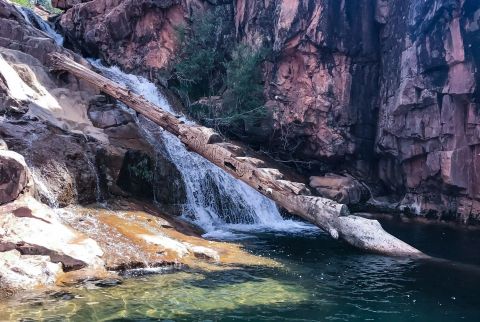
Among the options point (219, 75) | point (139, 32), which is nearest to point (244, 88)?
point (219, 75)

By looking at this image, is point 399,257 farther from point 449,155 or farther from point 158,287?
point 449,155

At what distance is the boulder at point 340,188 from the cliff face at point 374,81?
731mm

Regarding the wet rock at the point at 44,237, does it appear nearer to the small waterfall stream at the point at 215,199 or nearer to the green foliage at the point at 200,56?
the small waterfall stream at the point at 215,199

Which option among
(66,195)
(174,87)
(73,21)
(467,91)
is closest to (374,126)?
(467,91)

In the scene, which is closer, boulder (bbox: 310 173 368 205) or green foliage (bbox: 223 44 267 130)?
boulder (bbox: 310 173 368 205)

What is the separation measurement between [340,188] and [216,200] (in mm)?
6806

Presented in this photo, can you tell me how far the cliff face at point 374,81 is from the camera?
58.4ft

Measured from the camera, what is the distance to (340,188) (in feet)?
68.5

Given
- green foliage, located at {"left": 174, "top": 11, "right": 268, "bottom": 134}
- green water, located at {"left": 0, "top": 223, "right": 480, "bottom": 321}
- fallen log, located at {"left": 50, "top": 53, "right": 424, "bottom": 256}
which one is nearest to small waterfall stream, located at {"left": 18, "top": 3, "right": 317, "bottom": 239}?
fallen log, located at {"left": 50, "top": 53, "right": 424, "bottom": 256}

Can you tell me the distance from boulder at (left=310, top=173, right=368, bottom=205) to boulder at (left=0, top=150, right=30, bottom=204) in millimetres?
13258

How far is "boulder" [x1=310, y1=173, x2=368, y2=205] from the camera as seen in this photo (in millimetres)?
20562

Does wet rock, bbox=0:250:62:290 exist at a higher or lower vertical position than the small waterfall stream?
lower

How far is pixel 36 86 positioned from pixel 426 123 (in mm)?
15189

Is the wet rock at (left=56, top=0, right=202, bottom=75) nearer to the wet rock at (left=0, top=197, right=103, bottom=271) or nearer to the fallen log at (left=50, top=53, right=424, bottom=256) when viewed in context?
the fallen log at (left=50, top=53, right=424, bottom=256)
